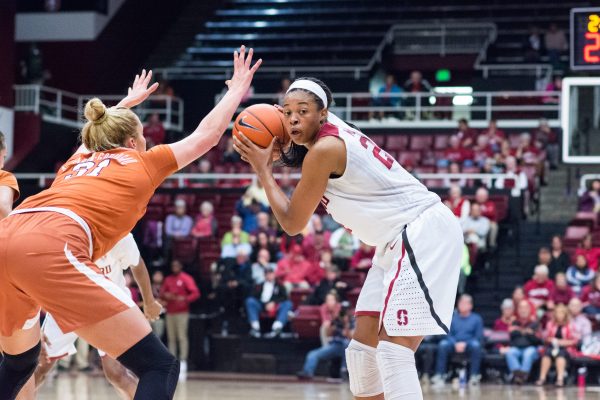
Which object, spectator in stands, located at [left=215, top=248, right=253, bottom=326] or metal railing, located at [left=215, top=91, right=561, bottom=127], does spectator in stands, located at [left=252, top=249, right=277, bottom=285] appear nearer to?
spectator in stands, located at [left=215, top=248, right=253, bottom=326]

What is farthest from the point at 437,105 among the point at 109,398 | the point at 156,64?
the point at 109,398

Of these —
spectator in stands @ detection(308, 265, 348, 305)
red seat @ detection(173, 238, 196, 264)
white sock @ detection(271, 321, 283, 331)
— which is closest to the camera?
spectator in stands @ detection(308, 265, 348, 305)

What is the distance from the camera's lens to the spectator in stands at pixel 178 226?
17078 mm

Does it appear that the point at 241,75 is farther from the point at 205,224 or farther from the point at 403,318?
the point at 205,224

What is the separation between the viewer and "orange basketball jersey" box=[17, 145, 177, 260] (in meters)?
4.61

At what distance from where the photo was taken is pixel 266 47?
25531 millimetres

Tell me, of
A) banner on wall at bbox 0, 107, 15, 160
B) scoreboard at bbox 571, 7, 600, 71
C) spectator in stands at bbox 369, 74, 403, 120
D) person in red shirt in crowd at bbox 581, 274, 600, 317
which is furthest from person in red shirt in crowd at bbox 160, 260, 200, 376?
spectator in stands at bbox 369, 74, 403, 120

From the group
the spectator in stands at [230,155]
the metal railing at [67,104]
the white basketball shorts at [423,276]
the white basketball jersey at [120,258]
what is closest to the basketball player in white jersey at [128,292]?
the white basketball jersey at [120,258]

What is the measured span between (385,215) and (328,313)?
9.36 metres

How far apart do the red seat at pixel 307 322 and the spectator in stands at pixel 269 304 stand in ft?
1.02

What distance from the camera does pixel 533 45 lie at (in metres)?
23.3

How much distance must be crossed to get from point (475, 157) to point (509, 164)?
3.51 ft

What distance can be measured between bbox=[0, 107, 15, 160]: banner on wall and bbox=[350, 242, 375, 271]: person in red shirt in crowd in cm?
750

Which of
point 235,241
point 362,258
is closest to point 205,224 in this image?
point 235,241
